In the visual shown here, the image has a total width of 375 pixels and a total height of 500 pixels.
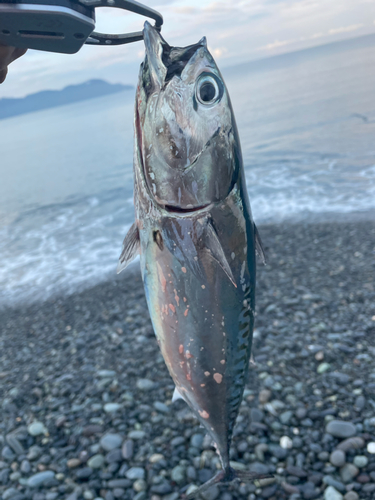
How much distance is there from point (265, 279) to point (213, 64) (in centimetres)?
604

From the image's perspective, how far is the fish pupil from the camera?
62.1 inches

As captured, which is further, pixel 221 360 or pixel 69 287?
pixel 69 287

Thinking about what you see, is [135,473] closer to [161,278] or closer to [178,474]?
[178,474]

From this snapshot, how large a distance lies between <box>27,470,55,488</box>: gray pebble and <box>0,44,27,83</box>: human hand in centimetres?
364

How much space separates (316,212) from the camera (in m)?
11.2

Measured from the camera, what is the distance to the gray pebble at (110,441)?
3976mm

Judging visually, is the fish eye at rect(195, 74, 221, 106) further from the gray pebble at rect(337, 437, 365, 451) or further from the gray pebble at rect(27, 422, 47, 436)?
the gray pebble at rect(27, 422, 47, 436)

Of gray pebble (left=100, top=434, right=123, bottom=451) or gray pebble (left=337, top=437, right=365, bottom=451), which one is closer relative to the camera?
gray pebble (left=337, top=437, right=365, bottom=451)

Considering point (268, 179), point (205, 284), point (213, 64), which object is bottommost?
point (268, 179)

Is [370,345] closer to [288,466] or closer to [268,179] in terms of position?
[288,466]

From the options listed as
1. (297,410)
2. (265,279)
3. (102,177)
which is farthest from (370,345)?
(102,177)

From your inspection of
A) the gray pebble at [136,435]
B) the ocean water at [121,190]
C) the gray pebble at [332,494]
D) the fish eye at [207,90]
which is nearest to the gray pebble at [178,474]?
the gray pebble at [136,435]

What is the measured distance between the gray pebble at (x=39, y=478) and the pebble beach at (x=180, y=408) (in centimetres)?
1

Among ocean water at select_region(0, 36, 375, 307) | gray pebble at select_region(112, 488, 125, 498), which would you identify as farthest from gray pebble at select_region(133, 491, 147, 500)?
ocean water at select_region(0, 36, 375, 307)
